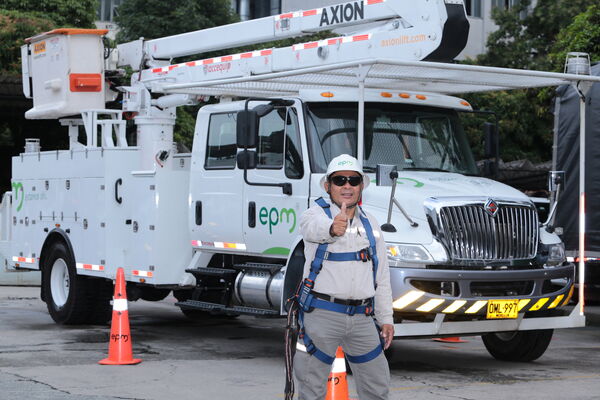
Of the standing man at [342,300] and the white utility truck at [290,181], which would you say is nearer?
the standing man at [342,300]

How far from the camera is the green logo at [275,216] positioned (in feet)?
36.4

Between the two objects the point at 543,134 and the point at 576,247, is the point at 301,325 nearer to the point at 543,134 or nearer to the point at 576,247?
the point at 576,247

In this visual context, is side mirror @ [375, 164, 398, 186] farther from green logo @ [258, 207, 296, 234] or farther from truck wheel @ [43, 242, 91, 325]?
truck wheel @ [43, 242, 91, 325]

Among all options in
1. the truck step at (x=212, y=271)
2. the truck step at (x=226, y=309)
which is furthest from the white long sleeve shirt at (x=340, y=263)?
the truck step at (x=212, y=271)

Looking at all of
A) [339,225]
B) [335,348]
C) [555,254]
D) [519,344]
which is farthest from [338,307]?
[519,344]

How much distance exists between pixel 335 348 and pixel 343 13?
6293mm

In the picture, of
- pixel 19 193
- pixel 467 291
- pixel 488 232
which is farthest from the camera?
pixel 19 193

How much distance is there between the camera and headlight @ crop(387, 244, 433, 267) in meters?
10.0

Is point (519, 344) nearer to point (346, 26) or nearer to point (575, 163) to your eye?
point (575, 163)

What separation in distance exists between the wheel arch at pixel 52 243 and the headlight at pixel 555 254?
20.4 feet

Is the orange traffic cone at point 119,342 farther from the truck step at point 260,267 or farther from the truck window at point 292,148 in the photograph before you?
the truck window at point 292,148

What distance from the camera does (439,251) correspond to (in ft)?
33.4

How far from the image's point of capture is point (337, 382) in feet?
23.4

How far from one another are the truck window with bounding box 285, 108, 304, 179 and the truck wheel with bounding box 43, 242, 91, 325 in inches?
163
